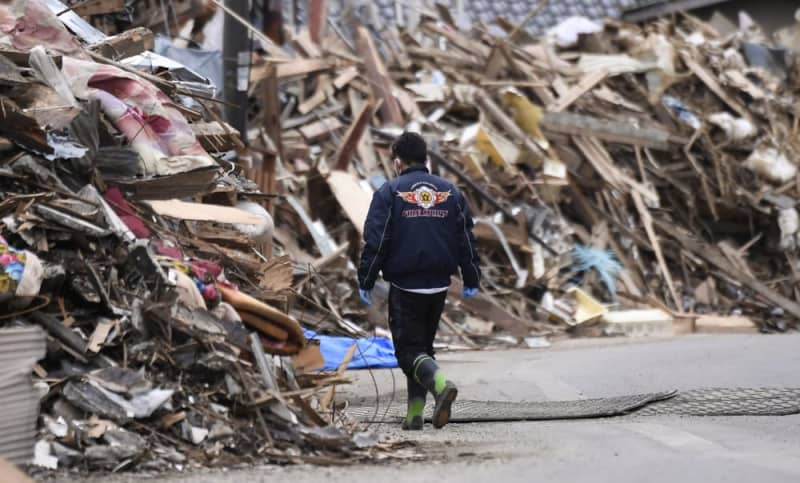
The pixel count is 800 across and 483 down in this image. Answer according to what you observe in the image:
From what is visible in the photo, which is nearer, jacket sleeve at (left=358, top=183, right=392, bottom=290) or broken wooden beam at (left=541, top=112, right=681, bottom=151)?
jacket sleeve at (left=358, top=183, right=392, bottom=290)

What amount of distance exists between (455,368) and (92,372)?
18.0ft

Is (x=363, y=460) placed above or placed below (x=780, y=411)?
above

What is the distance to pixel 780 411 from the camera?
8.56 metres

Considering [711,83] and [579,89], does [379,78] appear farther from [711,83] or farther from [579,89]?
[711,83]

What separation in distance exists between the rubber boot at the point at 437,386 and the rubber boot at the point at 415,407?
0.12 m

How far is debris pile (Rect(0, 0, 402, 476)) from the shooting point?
6.00 metres

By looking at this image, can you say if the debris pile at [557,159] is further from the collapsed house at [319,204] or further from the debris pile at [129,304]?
the debris pile at [129,304]

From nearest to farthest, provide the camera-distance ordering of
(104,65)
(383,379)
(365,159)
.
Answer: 1. (104,65)
2. (383,379)
3. (365,159)

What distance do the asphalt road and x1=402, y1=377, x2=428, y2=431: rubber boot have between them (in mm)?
92

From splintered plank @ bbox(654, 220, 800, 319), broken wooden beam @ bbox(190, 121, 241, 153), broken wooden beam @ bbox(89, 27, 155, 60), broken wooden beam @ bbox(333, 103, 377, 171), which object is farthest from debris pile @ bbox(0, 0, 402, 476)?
splintered plank @ bbox(654, 220, 800, 319)

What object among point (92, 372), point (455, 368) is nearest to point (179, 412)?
point (92, 372)

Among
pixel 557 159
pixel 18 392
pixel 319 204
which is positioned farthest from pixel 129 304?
pixel 557 159

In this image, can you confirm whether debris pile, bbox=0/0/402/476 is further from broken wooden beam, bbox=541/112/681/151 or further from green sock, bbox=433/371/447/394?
broken wooden beam, bbox=541/112/681/151

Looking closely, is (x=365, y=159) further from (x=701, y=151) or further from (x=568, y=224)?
(x=701, y=151)
